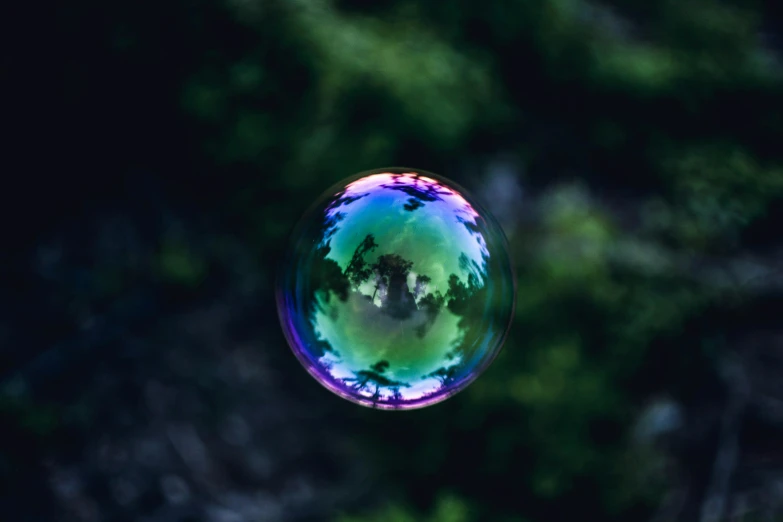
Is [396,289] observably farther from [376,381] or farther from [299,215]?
[299,215]

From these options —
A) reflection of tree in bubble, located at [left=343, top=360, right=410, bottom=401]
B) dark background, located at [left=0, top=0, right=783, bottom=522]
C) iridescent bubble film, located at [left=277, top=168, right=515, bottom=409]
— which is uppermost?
dark background, located at [left=0, top=0, right=783, bottom=522]

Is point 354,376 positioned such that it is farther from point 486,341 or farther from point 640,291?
point 640,291

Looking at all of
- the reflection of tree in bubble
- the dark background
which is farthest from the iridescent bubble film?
the dark background

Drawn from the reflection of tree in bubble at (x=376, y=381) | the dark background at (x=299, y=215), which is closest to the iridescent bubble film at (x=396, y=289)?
the reflection of tree in bubble at (x=376, y=381)

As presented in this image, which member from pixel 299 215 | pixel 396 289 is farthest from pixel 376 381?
pixel 299 215

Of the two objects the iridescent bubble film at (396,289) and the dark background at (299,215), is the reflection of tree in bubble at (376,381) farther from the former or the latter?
the dark background at (299,215)

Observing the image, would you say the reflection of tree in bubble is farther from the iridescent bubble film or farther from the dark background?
the dark background
